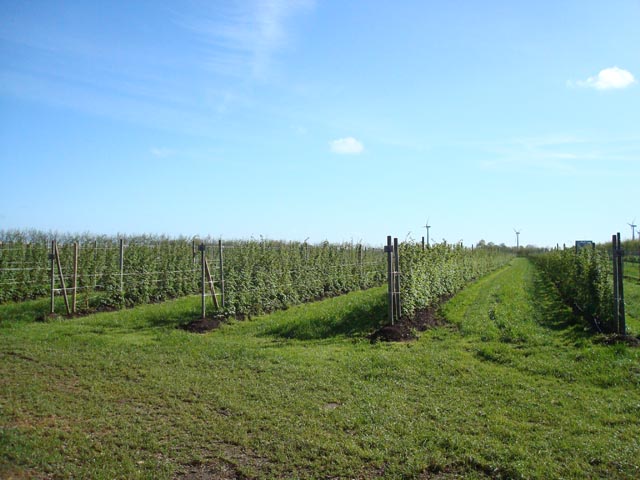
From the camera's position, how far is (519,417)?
556cm

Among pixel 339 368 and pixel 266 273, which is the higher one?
pixel 266 273

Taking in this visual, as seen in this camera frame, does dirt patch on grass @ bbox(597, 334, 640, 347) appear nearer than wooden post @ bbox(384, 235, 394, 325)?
Yes

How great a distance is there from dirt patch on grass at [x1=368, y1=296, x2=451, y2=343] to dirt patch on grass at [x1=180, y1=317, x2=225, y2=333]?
158 inches

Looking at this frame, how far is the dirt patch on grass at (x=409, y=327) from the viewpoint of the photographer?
33.7ft

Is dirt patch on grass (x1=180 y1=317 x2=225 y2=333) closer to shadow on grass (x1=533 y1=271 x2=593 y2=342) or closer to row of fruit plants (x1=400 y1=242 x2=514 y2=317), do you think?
row of fruit plants (x1=400 y1=242 x2=514 y2=317)

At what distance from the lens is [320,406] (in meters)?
6.02

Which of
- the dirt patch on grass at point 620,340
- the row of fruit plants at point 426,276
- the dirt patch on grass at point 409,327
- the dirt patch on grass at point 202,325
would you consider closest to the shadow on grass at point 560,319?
the dirt patch on grass at point 620,340

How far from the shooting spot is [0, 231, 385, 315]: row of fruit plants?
49.5 feet

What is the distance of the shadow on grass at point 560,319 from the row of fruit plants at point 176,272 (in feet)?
24.8

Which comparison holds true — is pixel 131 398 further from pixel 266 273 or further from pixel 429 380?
pixel 266 273

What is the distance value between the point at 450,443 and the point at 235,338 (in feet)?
22.6

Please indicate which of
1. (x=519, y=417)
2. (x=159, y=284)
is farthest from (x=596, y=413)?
(x=159, y=284)

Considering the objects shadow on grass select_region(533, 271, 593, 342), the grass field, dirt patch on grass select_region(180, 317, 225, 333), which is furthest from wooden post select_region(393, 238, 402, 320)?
dirt patch on grass select_region(180, 317, 225, 333)

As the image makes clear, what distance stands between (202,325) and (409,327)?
4.96m
